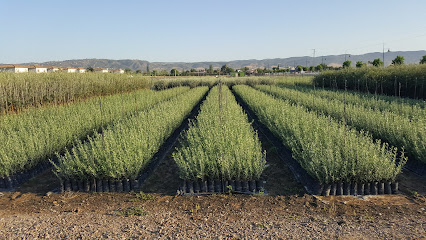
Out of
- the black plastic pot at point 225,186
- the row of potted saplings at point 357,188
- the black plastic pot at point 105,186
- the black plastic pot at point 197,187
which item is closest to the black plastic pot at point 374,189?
the row of potted saplings at point 357,188

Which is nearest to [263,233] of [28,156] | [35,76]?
[28,156]

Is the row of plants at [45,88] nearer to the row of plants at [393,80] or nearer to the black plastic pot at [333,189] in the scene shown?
the black plastic pot at [333,189]

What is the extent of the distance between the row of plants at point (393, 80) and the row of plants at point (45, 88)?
11.3 metres

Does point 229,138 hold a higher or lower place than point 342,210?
higher

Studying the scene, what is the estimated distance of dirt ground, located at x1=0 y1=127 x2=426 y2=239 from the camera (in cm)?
319

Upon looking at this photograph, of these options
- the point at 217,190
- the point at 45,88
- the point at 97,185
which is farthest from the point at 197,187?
the point at 45,88

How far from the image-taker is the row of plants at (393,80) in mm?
13883

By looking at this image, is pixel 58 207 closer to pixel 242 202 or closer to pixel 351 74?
pixel 242 202

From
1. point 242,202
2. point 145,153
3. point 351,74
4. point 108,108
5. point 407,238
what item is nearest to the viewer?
point 407,238

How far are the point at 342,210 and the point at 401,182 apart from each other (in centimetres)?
178

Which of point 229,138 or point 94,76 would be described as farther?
point 94,76

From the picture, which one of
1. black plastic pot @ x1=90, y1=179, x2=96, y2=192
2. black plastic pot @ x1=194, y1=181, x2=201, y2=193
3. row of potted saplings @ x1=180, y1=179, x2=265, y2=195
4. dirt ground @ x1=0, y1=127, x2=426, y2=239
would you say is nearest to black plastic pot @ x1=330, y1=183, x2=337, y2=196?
dirt ground @ x1=0, y1=127, x2=426, y2=239

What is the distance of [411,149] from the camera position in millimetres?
5449

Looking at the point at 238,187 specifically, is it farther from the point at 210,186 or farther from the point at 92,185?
the point at 92,185
